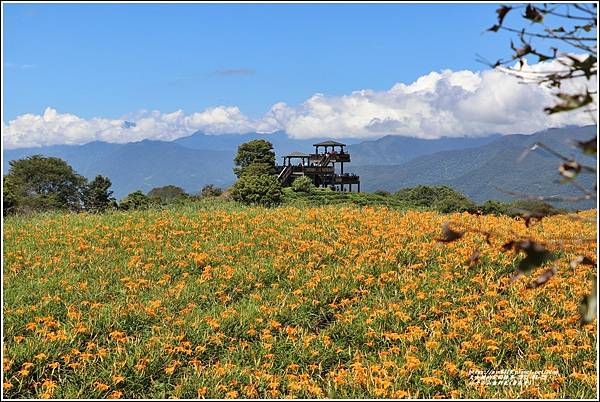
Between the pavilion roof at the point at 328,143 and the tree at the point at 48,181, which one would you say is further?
the pavilion roof at the point at 328,143

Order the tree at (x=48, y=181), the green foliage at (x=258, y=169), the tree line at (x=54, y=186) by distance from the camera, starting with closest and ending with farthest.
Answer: the tree line at (x=54, y=186) < the tree at (x=48, y=181) < the green foliage at (x=258, y=169)

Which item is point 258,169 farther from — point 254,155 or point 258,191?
point 258,191

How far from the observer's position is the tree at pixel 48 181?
142 ft

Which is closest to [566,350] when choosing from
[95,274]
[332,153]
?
[95,274]

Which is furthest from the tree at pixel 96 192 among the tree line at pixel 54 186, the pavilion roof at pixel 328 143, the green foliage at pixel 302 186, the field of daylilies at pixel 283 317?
the field of daylilies at pixel 283 317

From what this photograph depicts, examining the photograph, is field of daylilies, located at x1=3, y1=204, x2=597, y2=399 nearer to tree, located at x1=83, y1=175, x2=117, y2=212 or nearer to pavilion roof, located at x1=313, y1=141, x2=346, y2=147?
tree, located at x1=83, y1=175, x2=117, y2=212

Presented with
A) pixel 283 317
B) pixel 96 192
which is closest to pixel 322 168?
pixel 96 192

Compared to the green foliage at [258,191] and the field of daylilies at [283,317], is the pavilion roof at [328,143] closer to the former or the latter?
the green foliage at [258,191]

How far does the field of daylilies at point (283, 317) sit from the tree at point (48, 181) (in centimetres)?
3573

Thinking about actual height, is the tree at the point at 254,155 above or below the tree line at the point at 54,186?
above

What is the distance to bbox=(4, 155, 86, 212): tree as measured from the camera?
4334 centimetres

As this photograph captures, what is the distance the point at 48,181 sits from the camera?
45438 millimetres

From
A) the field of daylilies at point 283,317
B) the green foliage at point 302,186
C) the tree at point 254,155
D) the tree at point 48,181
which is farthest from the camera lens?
the tree at point 254,155

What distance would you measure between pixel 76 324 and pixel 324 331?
2.71m
